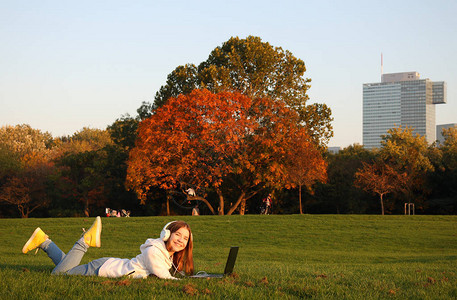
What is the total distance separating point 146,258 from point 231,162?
29.1 m

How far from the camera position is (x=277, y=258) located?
17.6 metres

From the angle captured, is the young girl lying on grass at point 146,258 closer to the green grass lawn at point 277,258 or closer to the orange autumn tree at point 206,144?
the green grass lawn at point 277,258

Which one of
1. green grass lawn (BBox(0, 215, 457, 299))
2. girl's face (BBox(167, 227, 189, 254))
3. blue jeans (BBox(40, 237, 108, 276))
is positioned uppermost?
girl's face (BBox(167, 227, 189, 254))

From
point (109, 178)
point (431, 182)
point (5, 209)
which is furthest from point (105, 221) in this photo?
point (431, 182)

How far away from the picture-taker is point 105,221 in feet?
91.9

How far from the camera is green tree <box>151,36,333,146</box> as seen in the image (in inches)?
1491

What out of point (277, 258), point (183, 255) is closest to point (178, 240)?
point (183, 255)

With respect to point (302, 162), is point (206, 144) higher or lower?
higher

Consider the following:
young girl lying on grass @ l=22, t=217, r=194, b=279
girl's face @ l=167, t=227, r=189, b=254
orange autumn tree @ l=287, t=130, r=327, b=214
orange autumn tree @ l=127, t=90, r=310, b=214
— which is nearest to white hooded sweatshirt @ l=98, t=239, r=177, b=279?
young girl lying on grass @ l=22, t=217, r=194, b=279

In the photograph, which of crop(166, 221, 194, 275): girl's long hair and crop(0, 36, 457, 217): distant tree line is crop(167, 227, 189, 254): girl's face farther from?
crop(0, 36, 457, 217): distant tree line

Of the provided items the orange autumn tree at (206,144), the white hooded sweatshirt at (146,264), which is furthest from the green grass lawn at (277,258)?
the orange autumn tree at (206,144)

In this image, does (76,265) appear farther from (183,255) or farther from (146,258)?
(183,255)

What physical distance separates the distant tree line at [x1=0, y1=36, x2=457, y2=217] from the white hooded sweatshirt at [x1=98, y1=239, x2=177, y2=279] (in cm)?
2600

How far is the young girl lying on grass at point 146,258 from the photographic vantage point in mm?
6883
